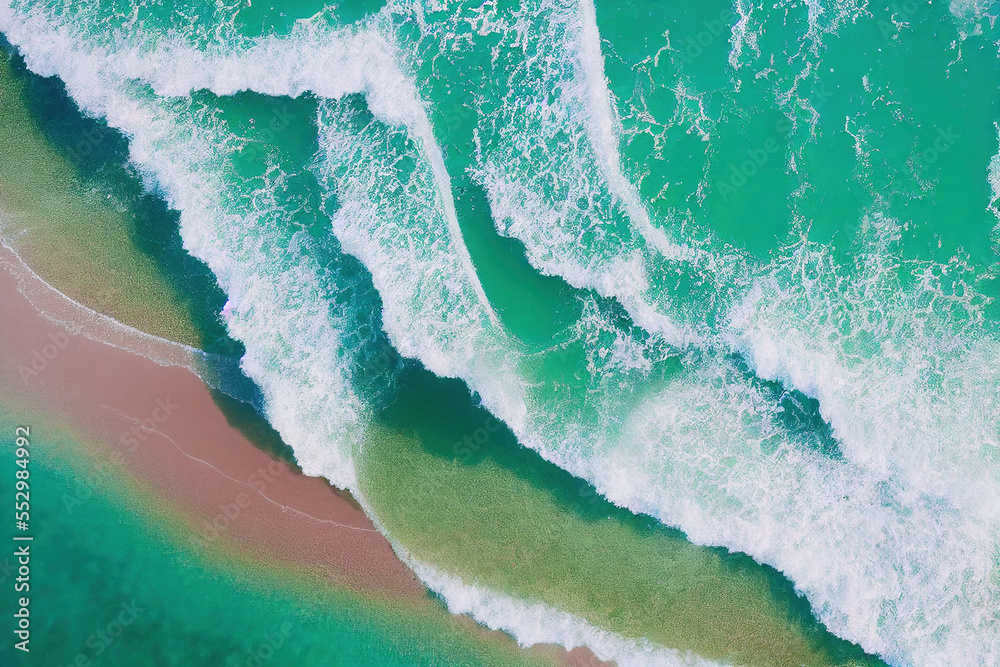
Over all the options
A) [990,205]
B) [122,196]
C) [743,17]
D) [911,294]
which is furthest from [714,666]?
[122,196]

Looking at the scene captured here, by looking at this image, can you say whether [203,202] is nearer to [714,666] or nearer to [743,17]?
[743,17]

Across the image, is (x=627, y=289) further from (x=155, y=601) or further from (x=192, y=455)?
(x=155, y=601)
